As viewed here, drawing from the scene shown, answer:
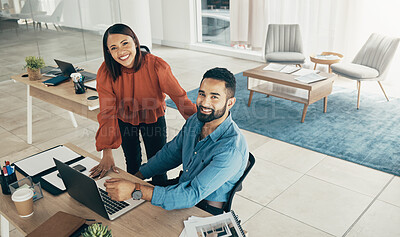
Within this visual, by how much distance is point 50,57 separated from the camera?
7.11m

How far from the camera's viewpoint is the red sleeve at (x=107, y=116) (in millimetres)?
2197

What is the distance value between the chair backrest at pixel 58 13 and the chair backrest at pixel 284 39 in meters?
3.81

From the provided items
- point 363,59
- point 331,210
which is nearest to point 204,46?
point 363,59

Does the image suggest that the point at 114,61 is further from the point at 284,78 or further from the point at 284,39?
the point at 284,39

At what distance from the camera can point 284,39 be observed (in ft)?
19.5

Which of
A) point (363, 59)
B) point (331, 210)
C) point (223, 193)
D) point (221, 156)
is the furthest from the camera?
point (363, 59)

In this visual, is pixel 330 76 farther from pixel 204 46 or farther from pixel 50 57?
pixel 50 57

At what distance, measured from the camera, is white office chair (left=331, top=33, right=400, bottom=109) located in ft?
16.0

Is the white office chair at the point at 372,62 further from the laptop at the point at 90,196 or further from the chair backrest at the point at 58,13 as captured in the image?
the chair backrest at the point at 58,13

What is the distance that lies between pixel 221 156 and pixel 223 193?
0.24 meters

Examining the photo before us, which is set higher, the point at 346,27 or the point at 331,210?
the point at 346,27

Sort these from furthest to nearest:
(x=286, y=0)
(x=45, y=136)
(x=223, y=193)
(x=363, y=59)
→ (x=286, y=0)
(x=363, y=59)
(x=45, y=136)
(x=223, y=193)

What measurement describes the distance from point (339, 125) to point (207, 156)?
→ 2.99 meters

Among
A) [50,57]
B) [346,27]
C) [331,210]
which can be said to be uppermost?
[346,27]
